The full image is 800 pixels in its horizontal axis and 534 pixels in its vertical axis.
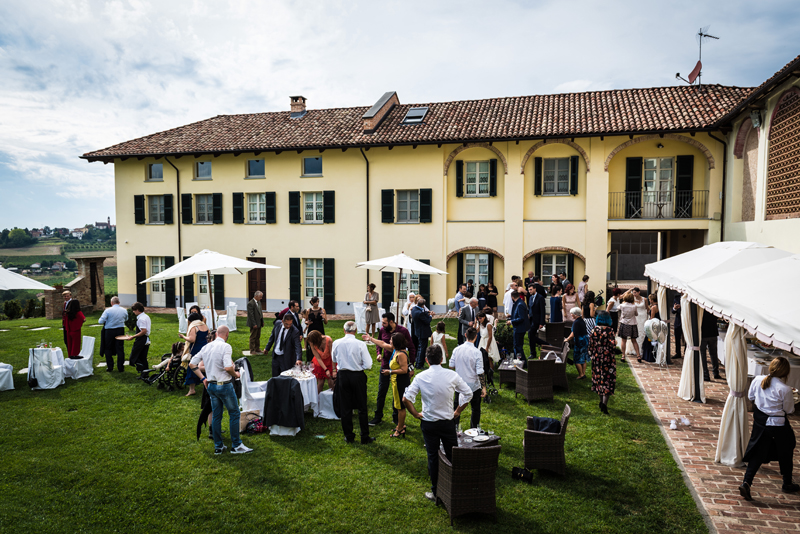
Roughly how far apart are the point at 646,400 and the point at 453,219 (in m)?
10.9

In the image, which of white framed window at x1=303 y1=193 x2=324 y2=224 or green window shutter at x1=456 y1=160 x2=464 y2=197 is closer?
green window shutter at x1=456 y1=160 x2=464 y2=197

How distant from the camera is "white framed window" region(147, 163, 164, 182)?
2188cm

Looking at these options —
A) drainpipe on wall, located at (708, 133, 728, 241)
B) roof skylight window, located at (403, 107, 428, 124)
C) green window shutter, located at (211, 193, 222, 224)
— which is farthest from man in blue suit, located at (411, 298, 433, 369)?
green window shutter, located at (211, 193, 222, 224)

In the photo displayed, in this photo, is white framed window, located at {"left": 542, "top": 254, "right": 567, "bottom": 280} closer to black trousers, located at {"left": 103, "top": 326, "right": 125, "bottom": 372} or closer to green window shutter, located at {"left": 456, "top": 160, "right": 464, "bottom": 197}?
green window shutter, located at {"left": 456, "top": 160, "right": 464, "bottom": 197}

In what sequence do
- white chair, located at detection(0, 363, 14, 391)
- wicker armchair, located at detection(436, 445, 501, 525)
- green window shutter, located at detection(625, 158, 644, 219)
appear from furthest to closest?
1. green window shutter, located at detection(625, 158, 644, 219)
2. white chair, located at detection(0, 363, 14, 391)
3. wicker armchair, located at detection(436, 445, 501, 525)

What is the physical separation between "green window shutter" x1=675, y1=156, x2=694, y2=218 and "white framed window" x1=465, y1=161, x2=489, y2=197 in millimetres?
6387

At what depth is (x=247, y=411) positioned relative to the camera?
786cm

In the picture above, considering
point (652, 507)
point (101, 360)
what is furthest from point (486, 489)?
point (101, 360)

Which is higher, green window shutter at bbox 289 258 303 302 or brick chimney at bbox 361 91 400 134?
brick chimney at bbox 361 91 400 134

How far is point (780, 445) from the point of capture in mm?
5766

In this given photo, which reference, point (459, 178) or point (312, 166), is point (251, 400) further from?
point (312, 166)

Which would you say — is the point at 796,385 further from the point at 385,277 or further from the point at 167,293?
the point at 167,293

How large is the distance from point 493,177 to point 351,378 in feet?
42.1

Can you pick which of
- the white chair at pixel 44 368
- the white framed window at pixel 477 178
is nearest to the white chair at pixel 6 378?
the white chair at pixel 44 368
